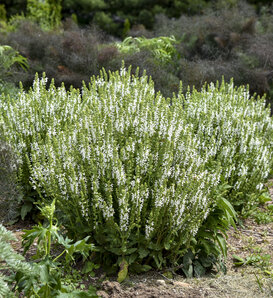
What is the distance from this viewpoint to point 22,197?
3584 millimetres

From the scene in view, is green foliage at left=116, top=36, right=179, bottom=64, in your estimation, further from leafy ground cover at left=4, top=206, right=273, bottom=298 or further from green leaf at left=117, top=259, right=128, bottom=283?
green leaf at left=117, top=259, right=128, bottom=283

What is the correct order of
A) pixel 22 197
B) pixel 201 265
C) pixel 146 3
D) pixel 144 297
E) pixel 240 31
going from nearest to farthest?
pixel 144 297, pixel 201 265, pixel 22 197, pixel 240 31, pixel 146 3

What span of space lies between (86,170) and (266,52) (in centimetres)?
662

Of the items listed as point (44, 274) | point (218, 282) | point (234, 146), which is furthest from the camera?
point (234, 146)

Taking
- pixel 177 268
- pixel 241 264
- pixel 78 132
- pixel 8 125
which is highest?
pixel 78 132

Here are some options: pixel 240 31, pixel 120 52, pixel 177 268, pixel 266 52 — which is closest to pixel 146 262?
pixel 177 268

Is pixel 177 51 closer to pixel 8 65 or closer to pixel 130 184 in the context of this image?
pixel 8 65

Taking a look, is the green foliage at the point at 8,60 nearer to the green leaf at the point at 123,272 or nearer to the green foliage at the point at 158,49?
the green foliage at the point at 158,49

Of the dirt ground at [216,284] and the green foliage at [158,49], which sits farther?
the green foliage at [158,49]

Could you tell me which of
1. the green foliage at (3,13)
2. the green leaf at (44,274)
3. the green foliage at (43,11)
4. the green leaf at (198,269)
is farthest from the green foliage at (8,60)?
the green foliage at (3,13)

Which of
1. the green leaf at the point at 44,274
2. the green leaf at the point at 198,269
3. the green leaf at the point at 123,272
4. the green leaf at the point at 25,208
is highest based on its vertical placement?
the green leaf at the point at 44,274

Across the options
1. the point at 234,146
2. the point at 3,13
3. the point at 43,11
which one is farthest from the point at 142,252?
the point at 3,13

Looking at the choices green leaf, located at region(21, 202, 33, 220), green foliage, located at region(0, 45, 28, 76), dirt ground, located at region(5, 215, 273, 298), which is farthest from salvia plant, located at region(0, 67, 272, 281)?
green foliage, located at region(0, 45, 28, 76)

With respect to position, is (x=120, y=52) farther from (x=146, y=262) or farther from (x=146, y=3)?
(x=146, y=3)
